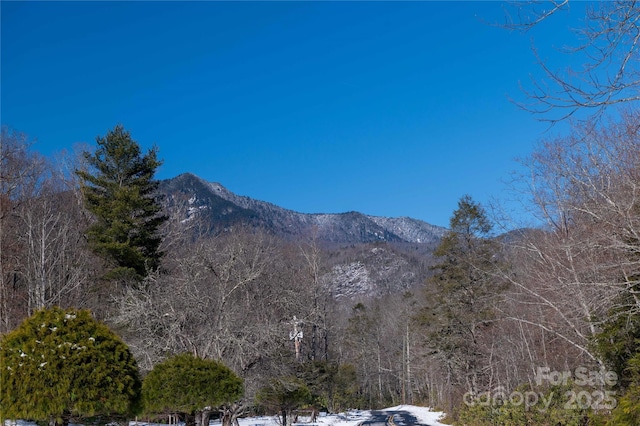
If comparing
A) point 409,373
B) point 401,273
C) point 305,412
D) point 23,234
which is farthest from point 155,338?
point 401,273

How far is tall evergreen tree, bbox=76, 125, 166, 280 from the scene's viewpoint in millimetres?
22516

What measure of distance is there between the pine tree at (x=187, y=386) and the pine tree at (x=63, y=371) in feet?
4.11

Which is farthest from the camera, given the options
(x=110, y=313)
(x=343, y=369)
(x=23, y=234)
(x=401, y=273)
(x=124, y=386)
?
(x=401, y=273)

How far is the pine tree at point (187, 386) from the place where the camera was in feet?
27.8

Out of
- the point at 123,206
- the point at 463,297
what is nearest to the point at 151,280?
the point at 123,206

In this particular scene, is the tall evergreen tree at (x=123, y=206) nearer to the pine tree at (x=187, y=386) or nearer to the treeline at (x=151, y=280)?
the treeline at (x=151, y=280)

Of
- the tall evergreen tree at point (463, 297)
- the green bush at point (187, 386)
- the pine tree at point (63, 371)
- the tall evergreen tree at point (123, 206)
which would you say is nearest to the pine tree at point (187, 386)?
the green bush at point (187, 386)

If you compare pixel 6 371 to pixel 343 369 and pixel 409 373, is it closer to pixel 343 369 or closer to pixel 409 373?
pixel 343 369

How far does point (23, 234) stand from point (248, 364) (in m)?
14.4

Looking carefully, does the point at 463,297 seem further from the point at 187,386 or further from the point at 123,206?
the point at 187,386

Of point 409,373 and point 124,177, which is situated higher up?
point 124,177

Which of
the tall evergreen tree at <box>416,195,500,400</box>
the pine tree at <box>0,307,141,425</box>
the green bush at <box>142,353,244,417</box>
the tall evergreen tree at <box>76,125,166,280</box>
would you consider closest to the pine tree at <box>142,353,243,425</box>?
the green bush at <box>142,353,244,417</box>

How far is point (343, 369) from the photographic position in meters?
36.8

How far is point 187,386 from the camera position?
29.4 feet
